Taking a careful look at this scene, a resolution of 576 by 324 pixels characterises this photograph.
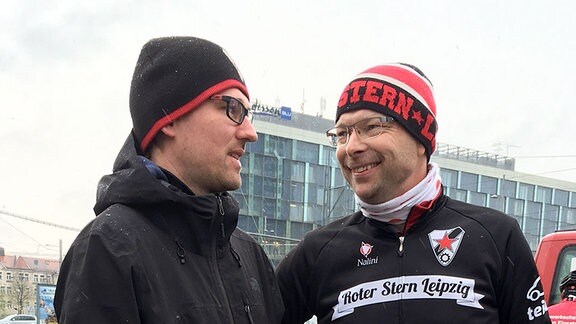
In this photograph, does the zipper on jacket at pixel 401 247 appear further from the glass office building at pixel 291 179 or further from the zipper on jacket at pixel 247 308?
the glass office building at pixel 291 179

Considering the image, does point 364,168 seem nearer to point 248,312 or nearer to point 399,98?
point 399,98

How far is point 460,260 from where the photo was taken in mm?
2359

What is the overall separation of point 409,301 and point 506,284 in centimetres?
41

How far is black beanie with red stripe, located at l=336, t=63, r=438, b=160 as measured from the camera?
247cm

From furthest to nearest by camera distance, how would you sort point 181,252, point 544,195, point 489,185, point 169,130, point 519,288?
point 544,195
point 489,185
point 519,288
point 169,130
point 181,252

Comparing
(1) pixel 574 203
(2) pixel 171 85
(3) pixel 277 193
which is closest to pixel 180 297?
(2) pixel 171 85

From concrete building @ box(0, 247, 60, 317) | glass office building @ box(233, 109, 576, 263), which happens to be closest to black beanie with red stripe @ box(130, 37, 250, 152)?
glass office building @ box(233, 109, 576, 263)

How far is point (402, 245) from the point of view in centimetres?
245

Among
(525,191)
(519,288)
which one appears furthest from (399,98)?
(525,191)

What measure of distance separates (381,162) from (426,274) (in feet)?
1.65

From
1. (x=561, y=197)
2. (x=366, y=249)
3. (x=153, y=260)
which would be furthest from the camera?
(x=561, y=197)

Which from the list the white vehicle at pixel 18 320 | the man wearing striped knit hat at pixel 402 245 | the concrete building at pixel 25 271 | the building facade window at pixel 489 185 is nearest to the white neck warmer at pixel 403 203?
the man wearing striped knit hat at pixel 402 245

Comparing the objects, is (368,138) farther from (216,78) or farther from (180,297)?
(180,297)

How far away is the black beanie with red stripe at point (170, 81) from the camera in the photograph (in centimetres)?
198
